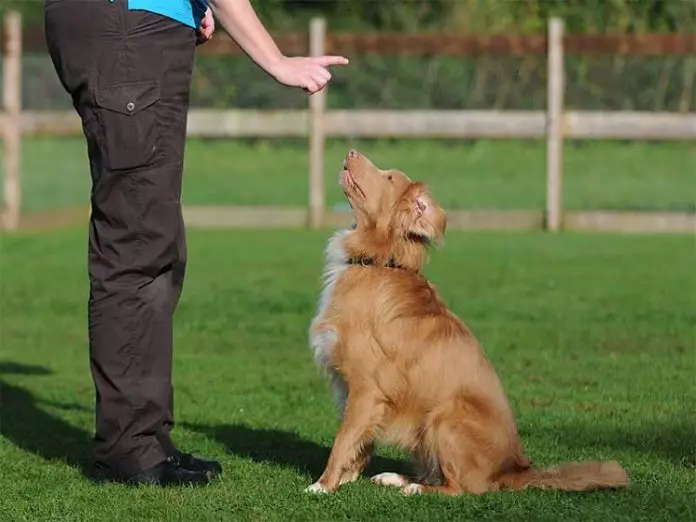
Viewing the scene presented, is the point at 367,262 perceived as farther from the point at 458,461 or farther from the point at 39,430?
the point at 39,430

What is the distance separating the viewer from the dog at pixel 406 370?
4941mm

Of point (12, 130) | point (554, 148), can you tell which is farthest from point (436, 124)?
point (12, 130)

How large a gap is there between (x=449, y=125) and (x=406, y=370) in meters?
9.75

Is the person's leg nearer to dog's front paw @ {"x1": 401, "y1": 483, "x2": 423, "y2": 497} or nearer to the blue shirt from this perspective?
the blue shirt

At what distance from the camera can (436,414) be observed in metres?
5.01

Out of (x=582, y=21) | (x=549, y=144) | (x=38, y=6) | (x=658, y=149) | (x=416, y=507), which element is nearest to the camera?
(x=416, y=507)

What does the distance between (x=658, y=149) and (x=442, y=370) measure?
60.7 feet

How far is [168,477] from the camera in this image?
17.0 feet

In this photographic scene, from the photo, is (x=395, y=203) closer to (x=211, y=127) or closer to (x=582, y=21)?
(x=211, y=127)

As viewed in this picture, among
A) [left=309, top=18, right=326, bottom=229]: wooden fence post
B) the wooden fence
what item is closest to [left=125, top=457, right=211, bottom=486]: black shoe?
the wooden fence

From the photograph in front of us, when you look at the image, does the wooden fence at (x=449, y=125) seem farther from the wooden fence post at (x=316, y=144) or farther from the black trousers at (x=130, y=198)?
the black trousers at (x=130, y=198)

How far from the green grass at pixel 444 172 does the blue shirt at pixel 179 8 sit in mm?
11132

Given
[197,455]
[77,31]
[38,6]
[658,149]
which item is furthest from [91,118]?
[38,6]

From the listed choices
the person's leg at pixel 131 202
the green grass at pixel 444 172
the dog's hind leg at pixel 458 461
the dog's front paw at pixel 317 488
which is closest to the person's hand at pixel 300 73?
the person's leg at pixel 131 202
